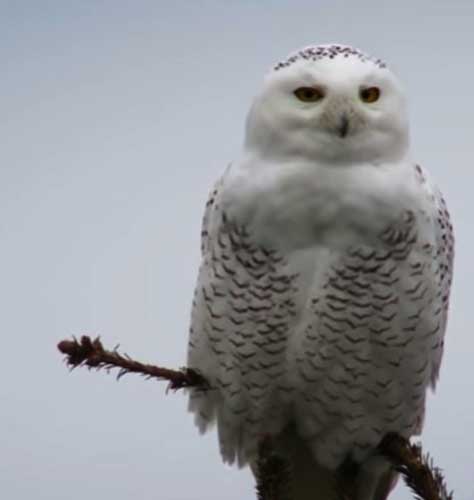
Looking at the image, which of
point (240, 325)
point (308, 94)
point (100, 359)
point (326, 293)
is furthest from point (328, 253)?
point (100, 359)

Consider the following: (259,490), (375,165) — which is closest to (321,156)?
(375,165)

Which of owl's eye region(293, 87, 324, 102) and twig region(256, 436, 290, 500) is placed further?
owl's eye region(293, 87, 324, 102)

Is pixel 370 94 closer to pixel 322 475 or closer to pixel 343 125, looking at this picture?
pixel 343 125

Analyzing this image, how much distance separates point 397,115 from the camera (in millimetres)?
2971

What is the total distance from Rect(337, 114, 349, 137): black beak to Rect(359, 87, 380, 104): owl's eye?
93 mm

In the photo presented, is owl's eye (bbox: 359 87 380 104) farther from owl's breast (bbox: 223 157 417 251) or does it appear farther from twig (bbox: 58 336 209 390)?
twig (bbox: 58 336 209 390)

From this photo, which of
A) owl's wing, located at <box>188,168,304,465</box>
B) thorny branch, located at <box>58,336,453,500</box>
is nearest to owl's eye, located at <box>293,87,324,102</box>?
owl's wing, located at <box>188,168,304,465</box>

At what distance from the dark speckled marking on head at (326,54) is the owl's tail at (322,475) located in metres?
1.06

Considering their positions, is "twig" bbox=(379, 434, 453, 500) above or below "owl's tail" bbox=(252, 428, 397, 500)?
below

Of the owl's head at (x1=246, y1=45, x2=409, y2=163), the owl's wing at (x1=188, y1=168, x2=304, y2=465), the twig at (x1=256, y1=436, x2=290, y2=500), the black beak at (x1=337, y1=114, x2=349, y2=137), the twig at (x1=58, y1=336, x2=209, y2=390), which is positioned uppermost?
the owl's head at (x1=246, y1=45, x2=409, y2=163)

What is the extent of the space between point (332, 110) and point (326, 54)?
0.58 feet

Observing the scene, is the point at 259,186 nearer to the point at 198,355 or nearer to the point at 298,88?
the point at 298,88

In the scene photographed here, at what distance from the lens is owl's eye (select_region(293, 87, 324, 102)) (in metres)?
2.91

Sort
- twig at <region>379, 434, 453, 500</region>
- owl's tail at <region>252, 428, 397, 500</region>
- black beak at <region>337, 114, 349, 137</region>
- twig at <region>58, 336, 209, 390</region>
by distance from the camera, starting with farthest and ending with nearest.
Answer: owl's tail at <region>252, 428, 397, 500</region> < black beak at <region>337, 114, 349, 137</region> < twig at <region>58, 336, 209, 390</region> < twig at <region>379, 434, 453, 500</region>
